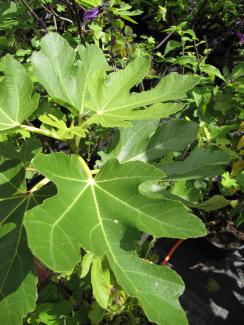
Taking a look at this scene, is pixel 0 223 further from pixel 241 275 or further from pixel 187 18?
pixel 187 18

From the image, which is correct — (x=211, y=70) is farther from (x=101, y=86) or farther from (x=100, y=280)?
(x=100, y=280)

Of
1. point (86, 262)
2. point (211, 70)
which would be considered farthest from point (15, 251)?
point (211, 70)

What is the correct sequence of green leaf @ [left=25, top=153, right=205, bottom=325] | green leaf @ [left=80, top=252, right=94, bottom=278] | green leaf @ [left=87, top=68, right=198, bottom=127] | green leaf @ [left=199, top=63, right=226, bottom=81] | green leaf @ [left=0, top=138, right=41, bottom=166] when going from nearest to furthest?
green leaf @ [left=25, top=153, right=205, bottom=325] < green leaf @ [left=87, top=68, right=198, bottom=127] < green leaf @ [left=0, top=138, right=41, bottom=166] < green leaf @ [left=80, top=252, right=94, bottom=278] < green leaf @ [left=199, top=63, right=226, bottom=81]

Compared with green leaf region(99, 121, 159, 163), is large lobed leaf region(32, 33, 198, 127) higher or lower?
higher

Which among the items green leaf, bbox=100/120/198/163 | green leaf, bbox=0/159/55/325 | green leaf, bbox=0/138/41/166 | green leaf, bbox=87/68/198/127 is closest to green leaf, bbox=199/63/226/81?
green leaf, bbox=100/120/198/163

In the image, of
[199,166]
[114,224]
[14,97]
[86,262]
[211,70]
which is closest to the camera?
[114,224]

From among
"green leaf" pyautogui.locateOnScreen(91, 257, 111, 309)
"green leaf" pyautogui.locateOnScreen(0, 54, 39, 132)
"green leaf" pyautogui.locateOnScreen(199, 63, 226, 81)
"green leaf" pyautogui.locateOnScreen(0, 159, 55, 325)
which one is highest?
"green leaf" pyautogui.locateOnScreen(0, 54, 39, 132)

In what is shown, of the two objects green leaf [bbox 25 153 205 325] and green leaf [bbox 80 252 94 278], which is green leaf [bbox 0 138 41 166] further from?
green leaf [bbox 80 252 94 278]
